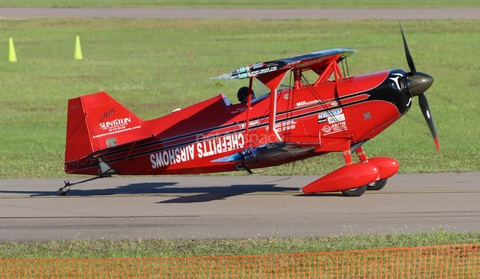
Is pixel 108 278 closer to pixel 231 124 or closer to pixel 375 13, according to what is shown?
pixel 231 124

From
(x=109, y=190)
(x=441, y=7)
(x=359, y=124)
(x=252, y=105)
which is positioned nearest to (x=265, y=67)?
(x=252, y=105)

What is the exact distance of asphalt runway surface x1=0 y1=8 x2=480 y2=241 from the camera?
12695 mm

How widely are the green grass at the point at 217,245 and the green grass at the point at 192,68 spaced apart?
6169 millimetres

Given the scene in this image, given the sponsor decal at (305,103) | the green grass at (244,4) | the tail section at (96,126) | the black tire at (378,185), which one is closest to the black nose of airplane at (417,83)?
the sponsor decal at (305,103)

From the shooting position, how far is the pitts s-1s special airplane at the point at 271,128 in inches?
570

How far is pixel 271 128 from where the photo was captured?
568 inches

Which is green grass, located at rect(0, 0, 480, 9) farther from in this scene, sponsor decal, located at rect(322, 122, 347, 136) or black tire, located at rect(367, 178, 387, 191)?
sponsor decal, located at rect(322, 122, 347, 136)

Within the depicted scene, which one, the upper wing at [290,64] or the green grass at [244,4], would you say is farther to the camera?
the green grass at [244,4]

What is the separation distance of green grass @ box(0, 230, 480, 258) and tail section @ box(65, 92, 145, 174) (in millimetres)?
3471

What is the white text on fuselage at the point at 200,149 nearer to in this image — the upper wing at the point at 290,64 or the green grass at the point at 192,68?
the upper wing at the point at 290,64

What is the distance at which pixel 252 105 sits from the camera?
48.9ft

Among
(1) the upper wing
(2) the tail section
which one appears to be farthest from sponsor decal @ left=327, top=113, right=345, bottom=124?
(2) the tail section

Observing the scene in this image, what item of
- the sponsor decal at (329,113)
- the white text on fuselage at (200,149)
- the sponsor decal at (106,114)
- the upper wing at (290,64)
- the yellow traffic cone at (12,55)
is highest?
the yellow traffic cone at (12,55)

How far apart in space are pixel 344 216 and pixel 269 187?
3110 mm
